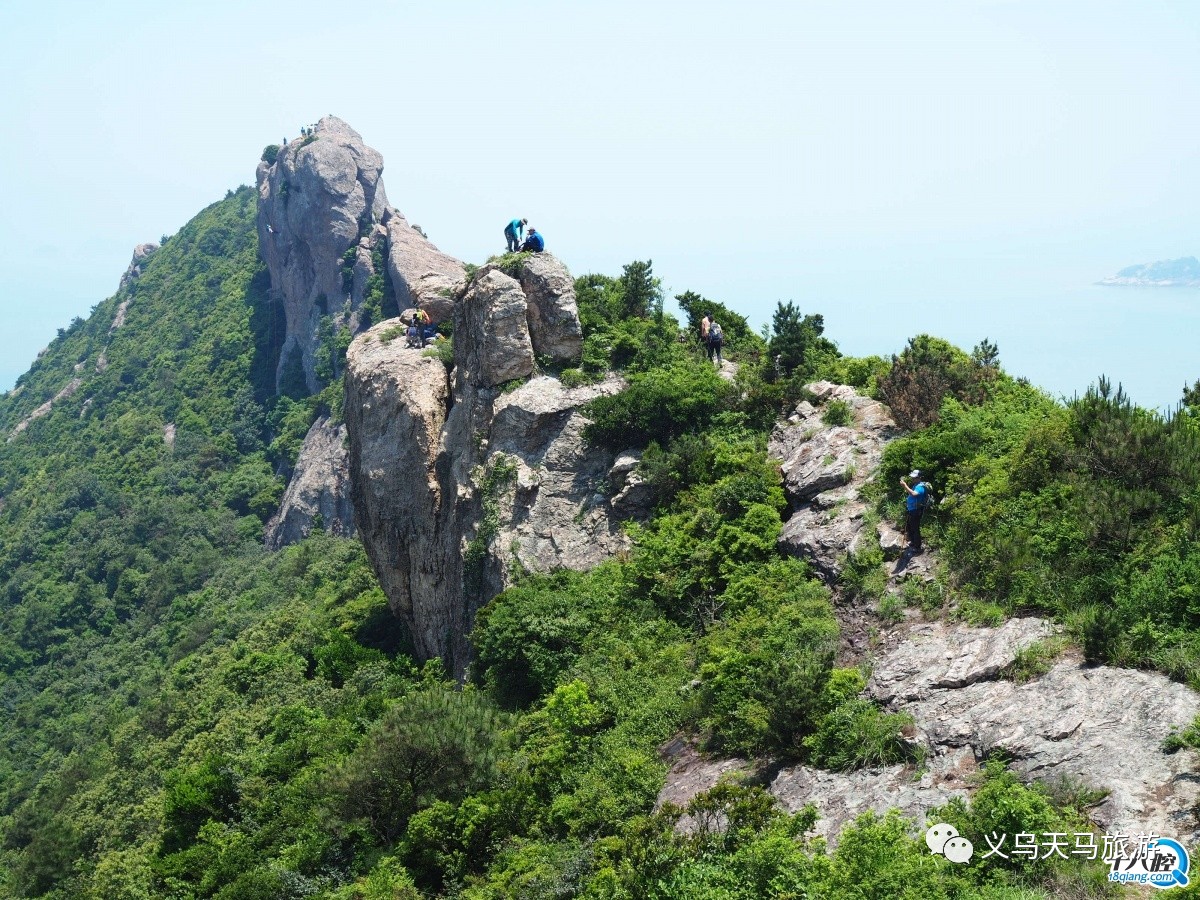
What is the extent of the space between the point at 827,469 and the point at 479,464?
30.3ft

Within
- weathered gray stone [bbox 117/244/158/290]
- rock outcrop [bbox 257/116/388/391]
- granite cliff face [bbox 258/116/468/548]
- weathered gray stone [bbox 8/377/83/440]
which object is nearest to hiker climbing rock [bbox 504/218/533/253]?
granite cliff face [bbox 258/116/468/548]

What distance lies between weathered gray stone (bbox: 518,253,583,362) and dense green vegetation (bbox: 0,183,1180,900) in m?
0.55

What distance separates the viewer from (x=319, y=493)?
214 ft

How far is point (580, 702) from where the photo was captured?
16688 mm

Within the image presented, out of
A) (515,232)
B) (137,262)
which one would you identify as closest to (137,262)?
(137,262)

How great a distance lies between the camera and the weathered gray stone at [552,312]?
25.4m

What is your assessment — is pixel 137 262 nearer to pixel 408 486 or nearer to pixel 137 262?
pixel 137 262

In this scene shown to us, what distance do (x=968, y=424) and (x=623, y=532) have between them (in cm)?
820

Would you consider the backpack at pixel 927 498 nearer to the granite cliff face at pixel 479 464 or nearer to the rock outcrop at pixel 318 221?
the granite cliff face at pixel 479 464

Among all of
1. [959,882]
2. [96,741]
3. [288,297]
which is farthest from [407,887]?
[288,297]

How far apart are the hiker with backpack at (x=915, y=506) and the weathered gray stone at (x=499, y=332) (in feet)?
38.3

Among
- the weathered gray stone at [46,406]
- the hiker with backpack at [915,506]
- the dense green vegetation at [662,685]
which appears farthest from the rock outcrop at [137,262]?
the hiker with backpack at [915,506]

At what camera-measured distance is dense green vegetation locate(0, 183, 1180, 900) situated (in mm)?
11266

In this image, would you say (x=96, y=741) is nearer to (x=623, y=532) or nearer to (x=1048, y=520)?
(x=623, y=532)
